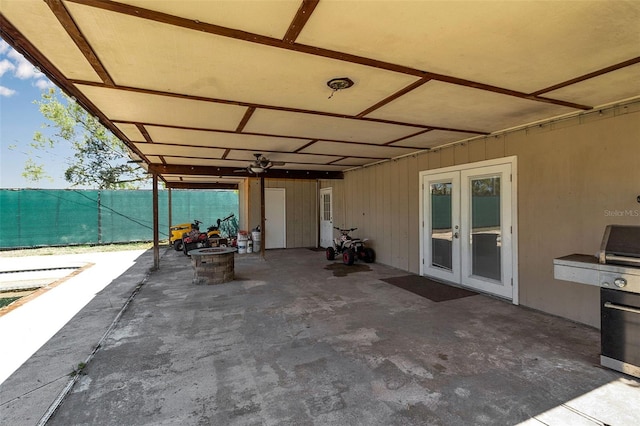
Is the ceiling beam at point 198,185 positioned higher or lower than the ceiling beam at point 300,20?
higher

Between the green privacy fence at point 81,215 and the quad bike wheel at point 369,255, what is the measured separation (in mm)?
8612

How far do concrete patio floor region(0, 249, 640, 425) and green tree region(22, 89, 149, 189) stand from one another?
12.0m

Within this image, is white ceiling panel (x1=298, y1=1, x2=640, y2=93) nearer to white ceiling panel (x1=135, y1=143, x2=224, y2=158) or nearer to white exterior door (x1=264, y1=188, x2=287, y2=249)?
white ceiling panel (x1=135, y1=143, x2=224, y2=158)

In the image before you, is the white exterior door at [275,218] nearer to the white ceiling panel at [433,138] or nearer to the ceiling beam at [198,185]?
the ceiling beam at [198,185]

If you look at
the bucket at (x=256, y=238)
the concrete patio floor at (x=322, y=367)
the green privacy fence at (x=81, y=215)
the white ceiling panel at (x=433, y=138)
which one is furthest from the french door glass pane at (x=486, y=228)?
the green privacy fence at (x=81, y=215)

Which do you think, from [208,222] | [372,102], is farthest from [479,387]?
[208,222]

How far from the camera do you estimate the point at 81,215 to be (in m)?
10.9

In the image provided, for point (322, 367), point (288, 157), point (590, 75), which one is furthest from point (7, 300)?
point (590, 75)

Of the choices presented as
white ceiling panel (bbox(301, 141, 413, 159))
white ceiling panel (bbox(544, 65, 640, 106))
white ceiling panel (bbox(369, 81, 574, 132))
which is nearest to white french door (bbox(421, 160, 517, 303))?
white ceiling panel (bbox(301, 141, 413, 159))

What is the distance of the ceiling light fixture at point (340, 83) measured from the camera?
247cm

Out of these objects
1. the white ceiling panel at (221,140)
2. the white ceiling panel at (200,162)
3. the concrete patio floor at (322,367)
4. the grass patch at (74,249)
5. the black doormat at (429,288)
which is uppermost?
the white ceiling panel at (200,162)

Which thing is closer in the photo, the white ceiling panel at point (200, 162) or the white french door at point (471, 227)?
the white french door at point (471, 227)

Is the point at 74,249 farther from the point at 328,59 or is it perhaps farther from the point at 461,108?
the point at 461,108

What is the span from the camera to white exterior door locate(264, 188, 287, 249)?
1004 centimetres
